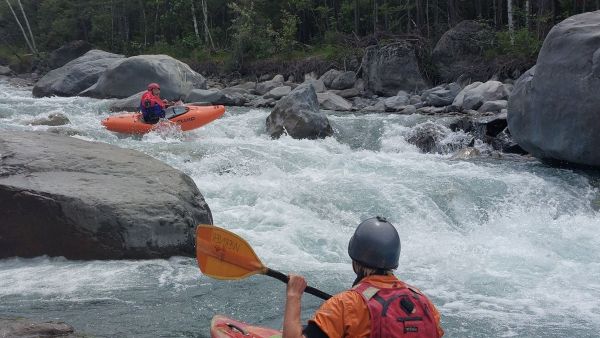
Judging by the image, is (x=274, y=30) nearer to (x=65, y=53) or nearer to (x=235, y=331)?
(x=65, y=53)

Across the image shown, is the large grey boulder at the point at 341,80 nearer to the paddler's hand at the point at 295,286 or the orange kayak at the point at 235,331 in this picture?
the orange kayak at the point at 235,331

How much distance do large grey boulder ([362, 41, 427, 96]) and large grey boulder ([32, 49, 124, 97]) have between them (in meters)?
6.69

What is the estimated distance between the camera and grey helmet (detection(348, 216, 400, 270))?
2.36 m

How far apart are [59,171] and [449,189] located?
4.27m

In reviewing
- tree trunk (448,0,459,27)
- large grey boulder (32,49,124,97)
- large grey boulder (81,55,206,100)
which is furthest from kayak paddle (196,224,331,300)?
tree trunk (448,0,459,27)

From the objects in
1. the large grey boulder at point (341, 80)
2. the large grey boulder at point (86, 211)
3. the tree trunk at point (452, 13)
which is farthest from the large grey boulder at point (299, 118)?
the tree trunk at point (452, 13)

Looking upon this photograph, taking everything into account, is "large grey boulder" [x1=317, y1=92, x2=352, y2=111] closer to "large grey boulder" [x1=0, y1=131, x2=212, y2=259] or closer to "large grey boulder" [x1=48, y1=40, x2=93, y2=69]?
"large grey boulder" [x1=0, y1=131, x2=212, y2=259]

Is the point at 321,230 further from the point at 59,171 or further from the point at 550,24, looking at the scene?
the point at 550,24

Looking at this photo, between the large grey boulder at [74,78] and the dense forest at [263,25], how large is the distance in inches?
219

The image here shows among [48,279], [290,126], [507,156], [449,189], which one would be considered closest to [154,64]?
[290,126]

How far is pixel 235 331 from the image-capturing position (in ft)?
10.1

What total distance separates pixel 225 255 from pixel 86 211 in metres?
2.56

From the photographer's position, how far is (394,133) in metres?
11.5

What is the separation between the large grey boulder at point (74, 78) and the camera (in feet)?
60.3
